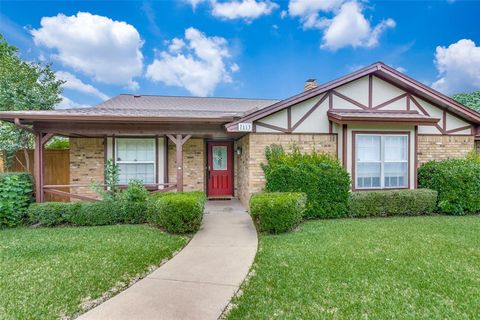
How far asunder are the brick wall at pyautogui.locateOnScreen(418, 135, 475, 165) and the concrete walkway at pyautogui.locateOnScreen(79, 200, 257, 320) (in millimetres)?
7009

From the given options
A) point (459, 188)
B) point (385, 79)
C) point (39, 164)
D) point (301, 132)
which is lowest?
point (459, 188)

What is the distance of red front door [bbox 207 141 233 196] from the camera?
10953 millimetres

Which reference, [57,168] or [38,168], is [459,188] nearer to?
[38,168]

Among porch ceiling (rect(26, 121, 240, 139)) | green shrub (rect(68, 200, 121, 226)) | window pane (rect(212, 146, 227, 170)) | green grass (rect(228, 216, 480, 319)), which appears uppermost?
porch ceiling (rect(26, 121, 240, 139))

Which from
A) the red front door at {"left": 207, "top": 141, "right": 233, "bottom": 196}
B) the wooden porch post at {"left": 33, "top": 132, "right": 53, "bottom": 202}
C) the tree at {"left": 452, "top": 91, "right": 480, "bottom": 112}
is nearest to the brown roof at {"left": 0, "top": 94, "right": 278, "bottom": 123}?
the red front door at {"left": 207, "top": 141, "right": 233, "bottom": 196}

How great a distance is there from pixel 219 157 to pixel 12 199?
257 inches

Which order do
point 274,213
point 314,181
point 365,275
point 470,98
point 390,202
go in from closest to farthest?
point 365,275 < point 274,213 < point 314,181 < point 390,202 < point 470,98

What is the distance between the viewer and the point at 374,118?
323 inches

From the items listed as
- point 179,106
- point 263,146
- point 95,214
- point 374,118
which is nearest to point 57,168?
point 95,214

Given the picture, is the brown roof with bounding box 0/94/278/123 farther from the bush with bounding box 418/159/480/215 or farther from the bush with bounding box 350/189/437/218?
the bush with bounding box 418/159/480/215

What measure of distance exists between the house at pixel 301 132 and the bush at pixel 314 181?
77cm

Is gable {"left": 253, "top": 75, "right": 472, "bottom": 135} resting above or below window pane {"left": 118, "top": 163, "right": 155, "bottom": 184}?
above

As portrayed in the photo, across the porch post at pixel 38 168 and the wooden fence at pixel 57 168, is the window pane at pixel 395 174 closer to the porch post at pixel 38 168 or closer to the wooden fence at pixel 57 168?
the porch post at pixel 38 168

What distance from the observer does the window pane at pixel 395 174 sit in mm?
8820
